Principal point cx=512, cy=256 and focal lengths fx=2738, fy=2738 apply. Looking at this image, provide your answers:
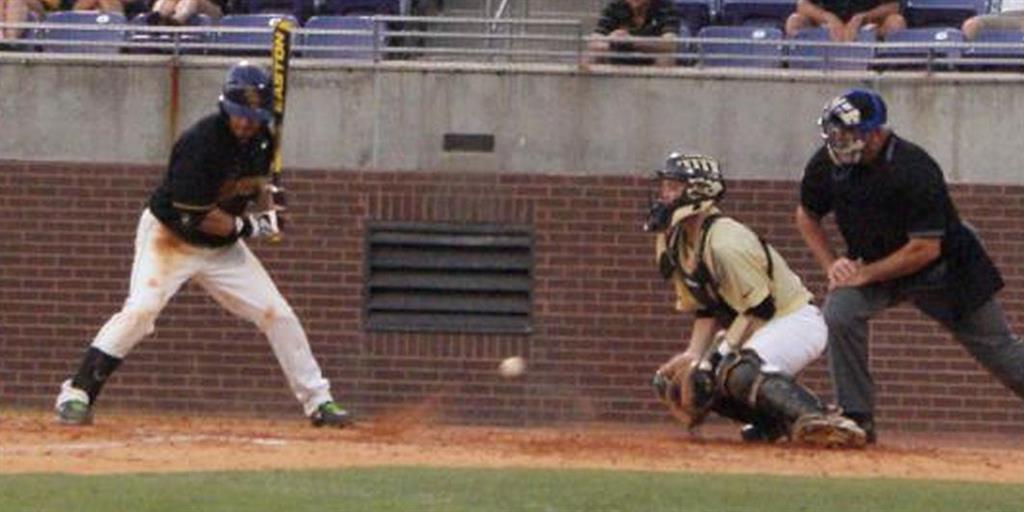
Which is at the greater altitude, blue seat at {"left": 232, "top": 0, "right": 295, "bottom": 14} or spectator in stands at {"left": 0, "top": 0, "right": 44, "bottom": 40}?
blue seat at {"left": 232, "top": 0, "right": 295, "bottom": 14}

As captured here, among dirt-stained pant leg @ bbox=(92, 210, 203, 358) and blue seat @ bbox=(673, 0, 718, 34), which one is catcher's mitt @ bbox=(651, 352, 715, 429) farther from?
blue seat @ bbox=(673, 0, 718, 34)

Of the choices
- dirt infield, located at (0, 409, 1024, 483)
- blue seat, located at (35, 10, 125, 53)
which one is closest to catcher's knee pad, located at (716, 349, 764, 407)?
dirt infield, located at (0, 409, 1024, 483)

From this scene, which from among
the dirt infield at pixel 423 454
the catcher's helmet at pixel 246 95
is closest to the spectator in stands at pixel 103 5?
the dirt infield at pixel 423 454

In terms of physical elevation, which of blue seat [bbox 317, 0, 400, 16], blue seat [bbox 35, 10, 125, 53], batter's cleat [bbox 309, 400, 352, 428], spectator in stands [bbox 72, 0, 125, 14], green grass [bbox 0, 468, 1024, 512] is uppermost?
blue seat [bbox 317, 0, 400, 16]

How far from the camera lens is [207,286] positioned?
571 inches

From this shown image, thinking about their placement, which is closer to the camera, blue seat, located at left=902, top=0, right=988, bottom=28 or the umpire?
the umpire

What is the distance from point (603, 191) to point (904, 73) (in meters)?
2.13

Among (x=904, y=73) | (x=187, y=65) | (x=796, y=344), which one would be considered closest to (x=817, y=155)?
(x=796, y=344)

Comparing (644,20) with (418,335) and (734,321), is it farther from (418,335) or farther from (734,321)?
(734,321)

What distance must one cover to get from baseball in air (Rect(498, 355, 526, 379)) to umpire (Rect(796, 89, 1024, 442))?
5020mm

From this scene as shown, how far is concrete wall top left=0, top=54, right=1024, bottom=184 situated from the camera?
706 inches

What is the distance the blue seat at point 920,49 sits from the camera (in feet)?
58.6

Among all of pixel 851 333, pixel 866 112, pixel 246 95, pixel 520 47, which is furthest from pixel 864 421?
pixel 520 47

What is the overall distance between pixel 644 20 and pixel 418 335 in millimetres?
2637
